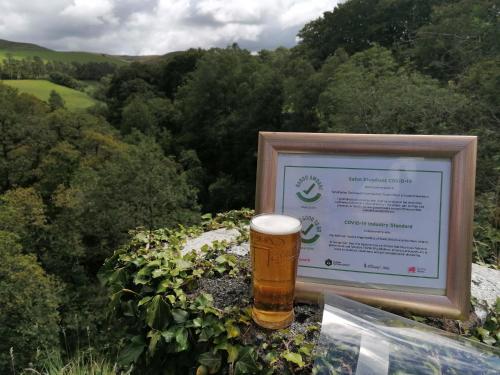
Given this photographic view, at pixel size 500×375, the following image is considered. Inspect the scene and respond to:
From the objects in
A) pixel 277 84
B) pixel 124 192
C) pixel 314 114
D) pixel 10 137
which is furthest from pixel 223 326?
pixel 277 84

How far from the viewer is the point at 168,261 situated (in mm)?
1776

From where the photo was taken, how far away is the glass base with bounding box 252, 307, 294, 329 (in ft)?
4.62

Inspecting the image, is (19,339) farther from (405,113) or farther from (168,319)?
(405,113)

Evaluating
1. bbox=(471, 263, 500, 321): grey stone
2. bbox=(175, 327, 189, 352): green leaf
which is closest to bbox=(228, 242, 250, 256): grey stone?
bbox=(175, 327, 189, 352): green leaf

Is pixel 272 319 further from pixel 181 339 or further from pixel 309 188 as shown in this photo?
pixel 309 188

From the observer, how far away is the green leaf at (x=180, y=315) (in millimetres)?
1450

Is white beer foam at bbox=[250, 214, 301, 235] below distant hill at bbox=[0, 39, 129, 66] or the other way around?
below

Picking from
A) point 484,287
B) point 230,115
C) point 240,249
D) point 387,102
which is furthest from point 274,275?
point 230,115

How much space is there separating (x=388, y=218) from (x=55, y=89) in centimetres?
4999

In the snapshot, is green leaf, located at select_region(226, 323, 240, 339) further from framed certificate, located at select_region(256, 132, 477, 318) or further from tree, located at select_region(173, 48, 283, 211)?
tree, located at select_region(173, 48, 283, 211)

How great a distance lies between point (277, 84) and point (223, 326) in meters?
26.9

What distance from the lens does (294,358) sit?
1280mm

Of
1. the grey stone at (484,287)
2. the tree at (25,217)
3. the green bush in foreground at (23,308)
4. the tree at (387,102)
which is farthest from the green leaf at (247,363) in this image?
the tree at (25,217)

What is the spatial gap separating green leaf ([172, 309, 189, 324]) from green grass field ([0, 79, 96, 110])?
44.1 metres
